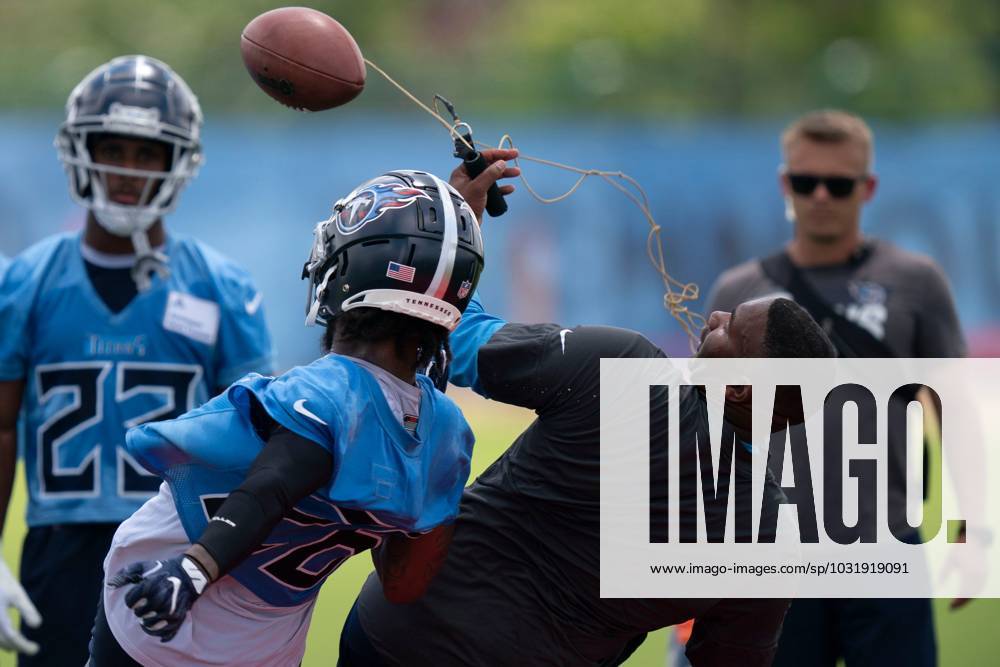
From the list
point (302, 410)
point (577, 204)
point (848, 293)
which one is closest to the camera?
point (302, 410)

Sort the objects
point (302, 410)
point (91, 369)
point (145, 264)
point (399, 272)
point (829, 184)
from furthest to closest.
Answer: point (829, 184), point (145, 264), point (91, 369), point (399, 272), point (302, 410)

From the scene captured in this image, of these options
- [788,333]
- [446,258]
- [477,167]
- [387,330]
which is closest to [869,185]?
[477,167]

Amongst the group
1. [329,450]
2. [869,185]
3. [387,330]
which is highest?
[869,185]

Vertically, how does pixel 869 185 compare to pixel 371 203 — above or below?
above

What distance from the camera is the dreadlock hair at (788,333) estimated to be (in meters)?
3.22

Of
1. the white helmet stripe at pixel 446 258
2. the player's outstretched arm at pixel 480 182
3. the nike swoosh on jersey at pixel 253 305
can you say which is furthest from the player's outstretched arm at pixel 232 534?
the nike swoosh on jersey at pixel 253 305

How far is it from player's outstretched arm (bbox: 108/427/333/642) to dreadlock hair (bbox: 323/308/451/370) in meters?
0.34

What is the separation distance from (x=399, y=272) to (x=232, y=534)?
698mm

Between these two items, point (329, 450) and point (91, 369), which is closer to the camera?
point (329, 450)

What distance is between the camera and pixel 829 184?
5.58 m

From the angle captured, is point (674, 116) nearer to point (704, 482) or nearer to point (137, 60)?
point (137, 60)

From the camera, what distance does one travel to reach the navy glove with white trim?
2520mm

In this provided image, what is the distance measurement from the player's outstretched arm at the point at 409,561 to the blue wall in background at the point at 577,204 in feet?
37.2

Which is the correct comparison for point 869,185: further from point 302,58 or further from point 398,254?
point 398,254
